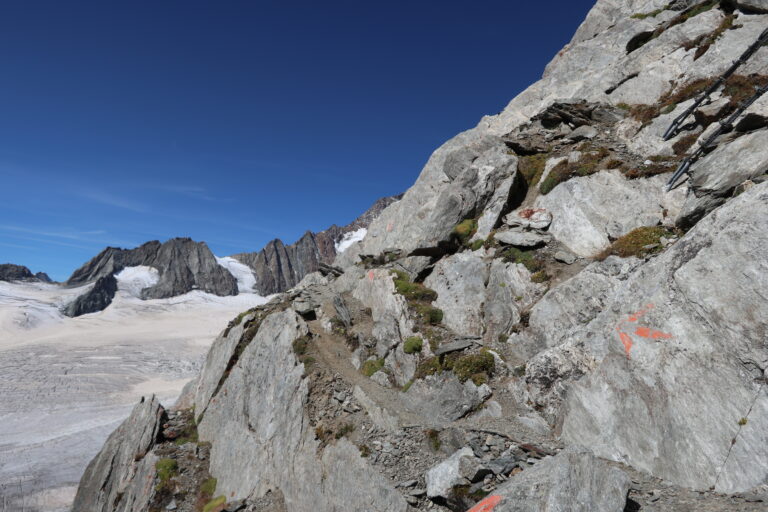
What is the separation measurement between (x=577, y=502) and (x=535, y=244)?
45.3ft

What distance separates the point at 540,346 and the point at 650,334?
5120 millimetres

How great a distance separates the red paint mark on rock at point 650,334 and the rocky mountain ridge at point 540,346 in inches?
1.4

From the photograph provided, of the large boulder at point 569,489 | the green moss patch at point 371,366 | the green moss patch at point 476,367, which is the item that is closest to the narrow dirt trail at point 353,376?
the green moss patch at point 371,366

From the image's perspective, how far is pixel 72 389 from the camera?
233 ft

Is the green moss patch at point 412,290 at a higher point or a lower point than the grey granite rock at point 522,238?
lower

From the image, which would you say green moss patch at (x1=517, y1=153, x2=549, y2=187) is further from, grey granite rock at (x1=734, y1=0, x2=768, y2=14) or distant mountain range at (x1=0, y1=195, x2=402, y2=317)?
distant mountain range at (x1=0, y1=195, x2=402, y2=317)

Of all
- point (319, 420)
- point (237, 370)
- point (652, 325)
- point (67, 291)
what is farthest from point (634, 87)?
point (67, 291)

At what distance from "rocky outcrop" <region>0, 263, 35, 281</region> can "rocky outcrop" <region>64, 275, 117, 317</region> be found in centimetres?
4012

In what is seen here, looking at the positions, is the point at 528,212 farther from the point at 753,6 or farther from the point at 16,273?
the point at 16,273

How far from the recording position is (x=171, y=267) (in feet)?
556

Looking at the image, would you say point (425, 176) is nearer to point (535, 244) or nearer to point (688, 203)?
point (535, 244)

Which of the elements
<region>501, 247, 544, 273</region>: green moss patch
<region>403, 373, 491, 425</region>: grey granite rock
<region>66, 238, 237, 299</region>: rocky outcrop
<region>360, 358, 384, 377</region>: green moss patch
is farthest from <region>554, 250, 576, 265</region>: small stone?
<region>66, 238, 237, 299</region>: rocky outcrop

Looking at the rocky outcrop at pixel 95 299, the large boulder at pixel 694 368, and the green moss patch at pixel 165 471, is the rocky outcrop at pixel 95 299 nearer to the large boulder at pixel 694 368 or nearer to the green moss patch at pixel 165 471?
the green moss patch at pixel 165 471

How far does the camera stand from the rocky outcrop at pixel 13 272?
14588 centimetres
